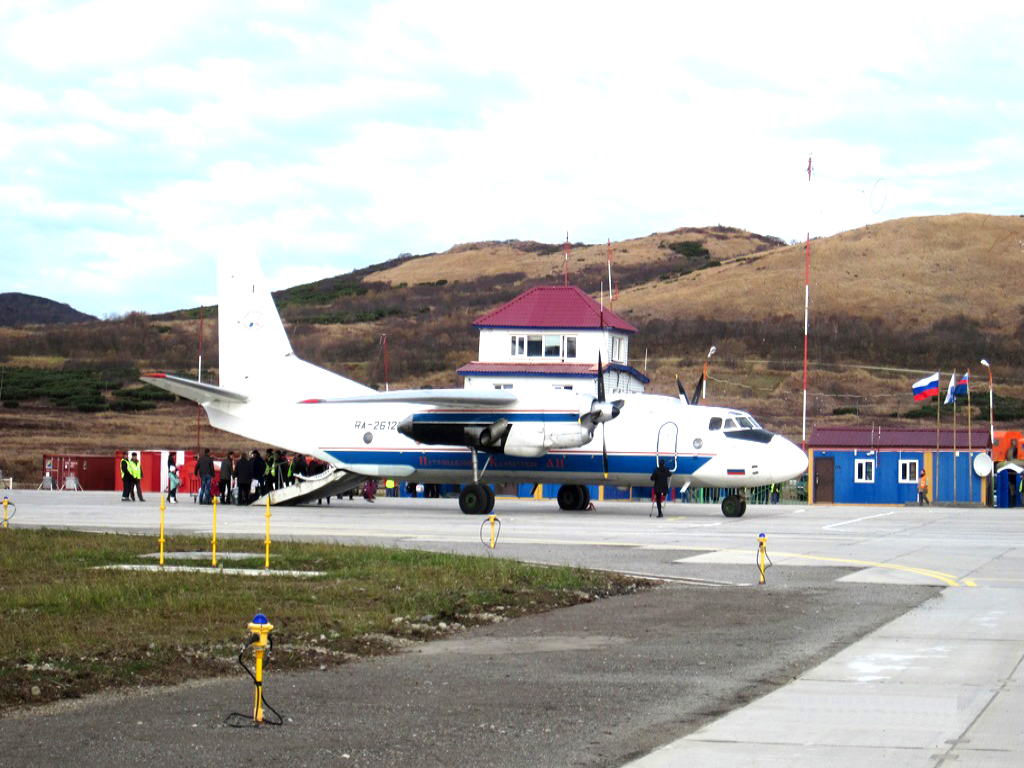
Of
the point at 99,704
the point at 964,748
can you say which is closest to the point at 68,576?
the point at 99,704

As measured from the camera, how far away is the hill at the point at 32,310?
162m

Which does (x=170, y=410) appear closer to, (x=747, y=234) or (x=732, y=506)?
(x=732, y=506)

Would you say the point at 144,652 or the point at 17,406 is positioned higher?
the point at 17,406

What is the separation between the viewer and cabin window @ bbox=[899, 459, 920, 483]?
47.8 m

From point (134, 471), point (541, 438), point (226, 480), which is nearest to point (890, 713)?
point (541, 438)

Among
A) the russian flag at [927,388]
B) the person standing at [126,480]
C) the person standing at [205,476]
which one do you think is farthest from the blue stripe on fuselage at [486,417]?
the russian flag at [927,388]

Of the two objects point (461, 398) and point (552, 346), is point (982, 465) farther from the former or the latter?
point (552, 346)

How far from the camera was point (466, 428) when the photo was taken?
3669 centimetres

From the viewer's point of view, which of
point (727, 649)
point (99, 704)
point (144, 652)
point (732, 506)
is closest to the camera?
point (99, 704)

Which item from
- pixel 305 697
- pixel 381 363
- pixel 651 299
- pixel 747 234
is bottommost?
pixel 305 697

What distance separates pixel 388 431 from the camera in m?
38.3

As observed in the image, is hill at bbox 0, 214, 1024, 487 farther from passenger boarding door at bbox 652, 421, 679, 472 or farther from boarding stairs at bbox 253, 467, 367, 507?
passenger boarding door at bbox 652, 421, 679, 472

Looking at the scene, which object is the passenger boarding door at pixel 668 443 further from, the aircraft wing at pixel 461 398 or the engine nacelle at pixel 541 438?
the aircraft wing at pixel 461 398

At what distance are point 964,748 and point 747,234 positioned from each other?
16785 centimetres
